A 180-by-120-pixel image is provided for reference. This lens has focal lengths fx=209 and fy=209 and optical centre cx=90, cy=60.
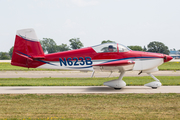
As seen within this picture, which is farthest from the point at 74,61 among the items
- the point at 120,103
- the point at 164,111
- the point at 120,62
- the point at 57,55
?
the point at 164,111

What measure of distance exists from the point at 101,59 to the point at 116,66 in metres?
1.03

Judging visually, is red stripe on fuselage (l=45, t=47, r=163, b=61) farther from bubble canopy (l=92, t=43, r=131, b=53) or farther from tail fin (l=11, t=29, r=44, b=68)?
tail fin (l=11, t=29, r=44, b=68)

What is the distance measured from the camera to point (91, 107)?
7.76m

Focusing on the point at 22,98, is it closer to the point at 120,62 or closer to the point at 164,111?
the point at 120,62

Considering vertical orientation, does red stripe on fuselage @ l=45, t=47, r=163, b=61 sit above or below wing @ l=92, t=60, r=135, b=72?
above

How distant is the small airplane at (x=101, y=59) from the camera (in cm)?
1180

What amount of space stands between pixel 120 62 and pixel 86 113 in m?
4.79

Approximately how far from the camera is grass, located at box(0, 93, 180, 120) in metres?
6.68

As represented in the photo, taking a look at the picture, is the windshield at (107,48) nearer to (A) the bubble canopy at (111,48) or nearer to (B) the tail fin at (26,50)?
(A) the bubble canopy at (111,48)

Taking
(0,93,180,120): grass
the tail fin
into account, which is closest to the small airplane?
the tail fin

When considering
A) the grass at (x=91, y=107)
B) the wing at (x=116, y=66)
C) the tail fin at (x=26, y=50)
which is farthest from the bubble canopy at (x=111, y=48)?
the tail fin at (x=26, y=50)

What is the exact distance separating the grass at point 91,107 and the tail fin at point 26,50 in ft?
9.77

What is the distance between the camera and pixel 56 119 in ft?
20.5

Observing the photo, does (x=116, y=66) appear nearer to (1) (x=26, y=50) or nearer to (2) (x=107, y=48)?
(2) (x=107, y=48)
